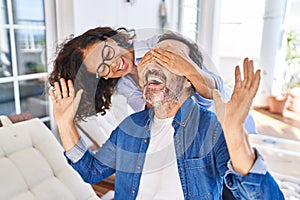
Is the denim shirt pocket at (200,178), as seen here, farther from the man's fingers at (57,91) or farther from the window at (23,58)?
the window at (23,58)

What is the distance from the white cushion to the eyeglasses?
64cm

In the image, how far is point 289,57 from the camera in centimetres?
203

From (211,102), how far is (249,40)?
751 millimetres

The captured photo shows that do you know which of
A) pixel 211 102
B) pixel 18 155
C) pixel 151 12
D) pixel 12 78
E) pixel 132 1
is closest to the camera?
pixel 211 102

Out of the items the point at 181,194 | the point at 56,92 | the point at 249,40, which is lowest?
the point at 181,194

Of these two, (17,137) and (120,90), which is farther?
(17,137)

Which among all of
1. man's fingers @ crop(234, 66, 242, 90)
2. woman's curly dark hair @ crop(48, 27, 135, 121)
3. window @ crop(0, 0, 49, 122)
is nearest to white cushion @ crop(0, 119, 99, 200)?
window @ crop(0, 0, 49, 122)

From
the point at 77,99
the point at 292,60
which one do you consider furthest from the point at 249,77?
the point at 292,60

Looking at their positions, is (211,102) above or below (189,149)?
above

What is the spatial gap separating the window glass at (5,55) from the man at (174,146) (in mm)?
978

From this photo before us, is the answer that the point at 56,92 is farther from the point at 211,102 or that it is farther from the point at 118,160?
the point at 211,102

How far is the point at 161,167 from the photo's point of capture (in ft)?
2.24

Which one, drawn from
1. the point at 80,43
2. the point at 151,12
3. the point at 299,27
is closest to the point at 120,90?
the point at 80,43

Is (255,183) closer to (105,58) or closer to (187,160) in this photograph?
(187,160)
